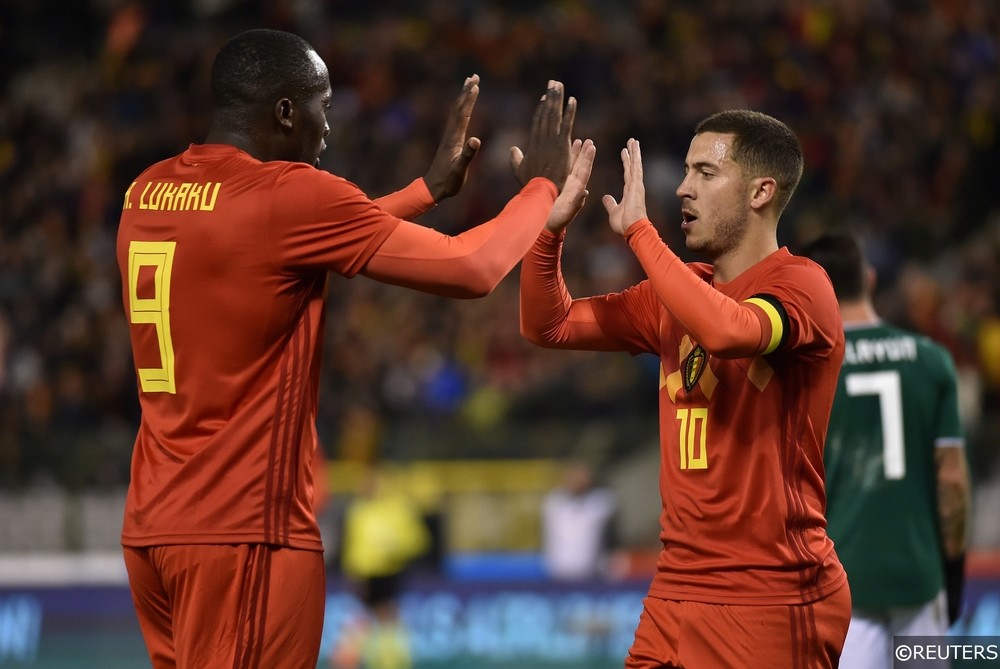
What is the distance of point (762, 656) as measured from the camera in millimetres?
3934

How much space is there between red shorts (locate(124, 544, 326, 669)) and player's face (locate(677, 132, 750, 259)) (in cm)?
145

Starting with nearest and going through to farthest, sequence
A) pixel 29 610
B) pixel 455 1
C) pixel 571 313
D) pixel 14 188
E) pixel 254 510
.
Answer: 1. pixel 254 510
2. pixel 571 313
3. pixel 29 610
4. pixel 14 188
5. pixel 455 1

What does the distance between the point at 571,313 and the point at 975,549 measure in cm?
728

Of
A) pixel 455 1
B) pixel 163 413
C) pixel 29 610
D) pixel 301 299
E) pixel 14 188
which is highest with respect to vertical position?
pixel 455 1

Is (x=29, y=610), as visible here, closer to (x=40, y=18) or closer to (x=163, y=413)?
(x=163, y=413)

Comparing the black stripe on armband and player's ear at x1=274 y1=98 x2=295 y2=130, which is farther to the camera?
player's ear at x1=274 y1=98 x2=295 y2=130

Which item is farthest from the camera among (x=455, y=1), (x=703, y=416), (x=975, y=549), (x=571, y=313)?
(x=455, y=1)

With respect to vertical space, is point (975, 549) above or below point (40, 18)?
below

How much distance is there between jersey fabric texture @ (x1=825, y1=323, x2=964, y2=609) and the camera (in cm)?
550

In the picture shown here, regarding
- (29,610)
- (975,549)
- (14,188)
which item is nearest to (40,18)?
(14,188)

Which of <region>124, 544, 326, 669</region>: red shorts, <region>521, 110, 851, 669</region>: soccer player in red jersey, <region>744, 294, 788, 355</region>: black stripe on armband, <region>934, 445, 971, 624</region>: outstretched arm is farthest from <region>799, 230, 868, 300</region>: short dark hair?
<region>124, 544, 326, 669</region>: red shorts

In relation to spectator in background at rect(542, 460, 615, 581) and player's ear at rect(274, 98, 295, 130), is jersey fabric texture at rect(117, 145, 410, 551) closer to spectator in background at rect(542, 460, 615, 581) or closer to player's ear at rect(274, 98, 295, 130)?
player's ear at rect(274, 98, 295, 130)

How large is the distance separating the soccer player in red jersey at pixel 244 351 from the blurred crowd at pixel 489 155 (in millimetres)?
8175

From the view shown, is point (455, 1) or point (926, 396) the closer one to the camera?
point (926, 396)
